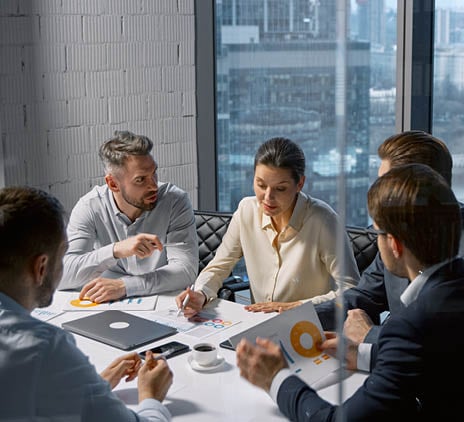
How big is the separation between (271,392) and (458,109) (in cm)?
65

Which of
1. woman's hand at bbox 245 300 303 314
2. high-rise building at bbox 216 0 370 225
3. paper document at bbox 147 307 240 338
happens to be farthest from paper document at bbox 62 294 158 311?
high-rise building at bbox 216 0 370 225

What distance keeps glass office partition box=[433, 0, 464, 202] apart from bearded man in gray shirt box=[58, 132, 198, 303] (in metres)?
1.20

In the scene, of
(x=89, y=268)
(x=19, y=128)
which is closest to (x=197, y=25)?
(x=19, y=128)

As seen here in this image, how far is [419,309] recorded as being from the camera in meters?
1.15

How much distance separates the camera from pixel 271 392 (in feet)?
4.48

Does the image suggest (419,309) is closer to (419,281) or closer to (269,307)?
(419,281)

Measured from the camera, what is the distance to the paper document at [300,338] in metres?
1.33

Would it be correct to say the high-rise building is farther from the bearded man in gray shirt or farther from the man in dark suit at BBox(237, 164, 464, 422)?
the man in dark suit at BBox(237, 164, 464, 422)

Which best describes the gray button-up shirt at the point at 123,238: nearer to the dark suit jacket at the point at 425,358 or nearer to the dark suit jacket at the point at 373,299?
the dark suit jacket at the point at 373,299

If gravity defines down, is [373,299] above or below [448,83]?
below

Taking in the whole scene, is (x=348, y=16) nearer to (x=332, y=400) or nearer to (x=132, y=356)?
(x=332, y=400)

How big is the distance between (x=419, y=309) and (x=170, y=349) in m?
0.77

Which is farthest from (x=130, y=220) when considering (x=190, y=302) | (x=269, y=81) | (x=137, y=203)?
(x=269, y=81)

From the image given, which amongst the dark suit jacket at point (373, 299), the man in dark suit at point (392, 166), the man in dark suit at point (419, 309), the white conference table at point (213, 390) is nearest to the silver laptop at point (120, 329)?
the white conference table at point (213, 390)
